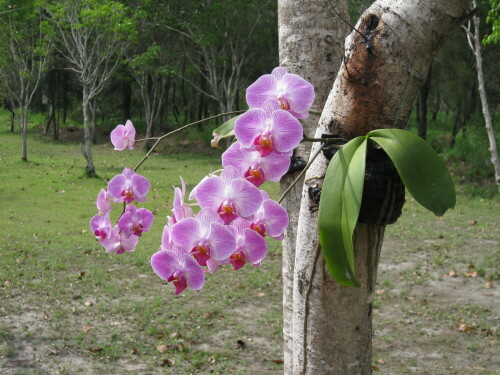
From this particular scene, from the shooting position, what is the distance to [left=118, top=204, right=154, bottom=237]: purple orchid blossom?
0.94 metres

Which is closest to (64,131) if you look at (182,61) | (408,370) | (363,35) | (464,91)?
(182,61)

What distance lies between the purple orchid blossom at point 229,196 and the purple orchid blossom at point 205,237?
0.05 feet

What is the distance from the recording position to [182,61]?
21078mm

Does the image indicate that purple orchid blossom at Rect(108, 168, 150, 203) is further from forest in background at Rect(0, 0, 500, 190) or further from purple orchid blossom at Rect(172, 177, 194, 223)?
forest in background at Rect(0, 0, 500, 190)

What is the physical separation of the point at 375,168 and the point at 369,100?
0.41 feet

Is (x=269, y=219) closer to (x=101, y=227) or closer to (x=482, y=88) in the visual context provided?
(x=101, y=227)

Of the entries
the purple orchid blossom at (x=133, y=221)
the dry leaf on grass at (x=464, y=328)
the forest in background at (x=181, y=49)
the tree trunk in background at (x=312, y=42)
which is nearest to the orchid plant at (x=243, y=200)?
the purple orchid blossom at (x=133, y=221)

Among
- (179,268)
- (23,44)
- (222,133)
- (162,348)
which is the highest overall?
(23,44)

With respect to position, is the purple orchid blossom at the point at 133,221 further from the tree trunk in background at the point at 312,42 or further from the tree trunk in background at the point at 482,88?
the tree trunk in background at the point at 482,88

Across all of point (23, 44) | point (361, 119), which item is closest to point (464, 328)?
point (361, 119)

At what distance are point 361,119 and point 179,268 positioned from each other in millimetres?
459

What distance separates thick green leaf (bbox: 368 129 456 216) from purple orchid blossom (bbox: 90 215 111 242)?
487 millimetres

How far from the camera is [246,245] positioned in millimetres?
773

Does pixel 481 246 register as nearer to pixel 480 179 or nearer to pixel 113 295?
pixel 113 295
